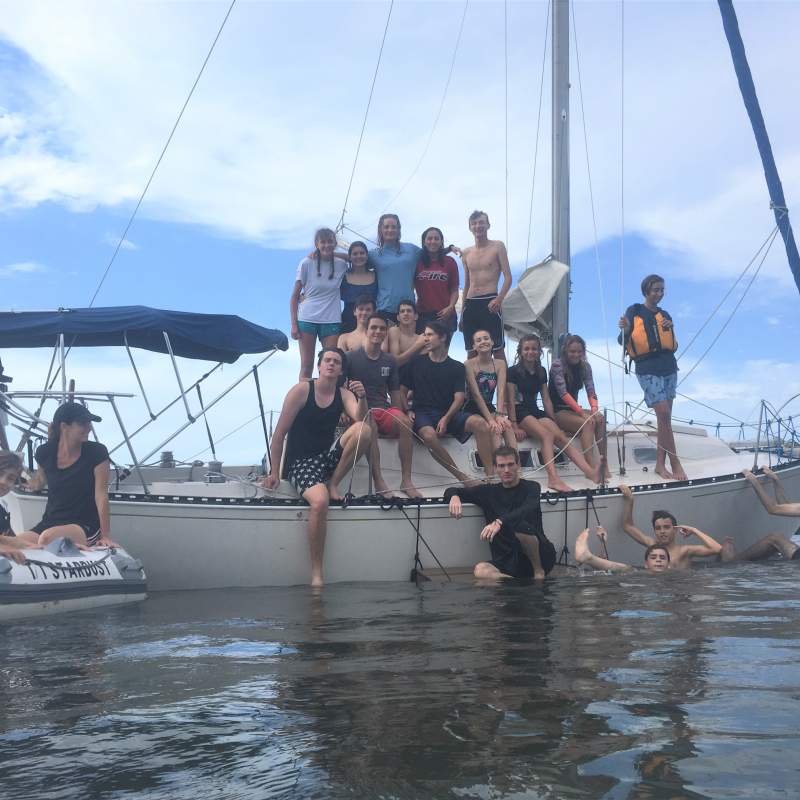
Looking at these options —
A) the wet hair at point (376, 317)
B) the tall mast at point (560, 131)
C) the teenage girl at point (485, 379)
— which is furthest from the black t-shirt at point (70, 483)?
the tall mast at point (560, 131)

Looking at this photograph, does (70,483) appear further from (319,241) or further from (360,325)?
(319,241)

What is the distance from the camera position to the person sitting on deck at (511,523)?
7895 millimetres

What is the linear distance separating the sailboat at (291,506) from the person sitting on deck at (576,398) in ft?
1.23

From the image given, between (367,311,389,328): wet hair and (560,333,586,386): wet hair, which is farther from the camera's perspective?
(560,333,586,386): wet hair

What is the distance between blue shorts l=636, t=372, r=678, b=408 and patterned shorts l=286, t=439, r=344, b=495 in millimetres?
3999

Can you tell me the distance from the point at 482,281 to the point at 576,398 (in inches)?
74.4

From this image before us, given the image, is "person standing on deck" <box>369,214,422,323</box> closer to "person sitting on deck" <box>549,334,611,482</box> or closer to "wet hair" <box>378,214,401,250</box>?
"wet hair" <box>378,214,401,250</box>

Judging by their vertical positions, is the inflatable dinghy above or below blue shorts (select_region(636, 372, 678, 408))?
below

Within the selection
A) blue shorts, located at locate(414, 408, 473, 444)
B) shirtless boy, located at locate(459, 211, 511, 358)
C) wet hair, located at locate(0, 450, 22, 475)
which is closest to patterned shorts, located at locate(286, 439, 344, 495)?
blue shorts, located at locate(414, 408, 473, 444)

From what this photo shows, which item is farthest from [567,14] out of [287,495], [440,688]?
[440,688]

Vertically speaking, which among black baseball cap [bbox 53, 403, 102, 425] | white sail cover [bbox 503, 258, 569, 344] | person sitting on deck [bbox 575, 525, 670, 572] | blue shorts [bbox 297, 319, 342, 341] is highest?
white sail cover [bbox 503, 258, 569, 344]

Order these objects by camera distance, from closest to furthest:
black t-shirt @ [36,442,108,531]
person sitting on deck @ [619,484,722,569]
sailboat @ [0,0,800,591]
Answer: black t-shirt @ [36,442,108,531] → sailboat @ [0,0,800,591] → person sitting on deck @ [619,484,722,569]

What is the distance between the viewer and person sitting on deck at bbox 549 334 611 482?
395 inches

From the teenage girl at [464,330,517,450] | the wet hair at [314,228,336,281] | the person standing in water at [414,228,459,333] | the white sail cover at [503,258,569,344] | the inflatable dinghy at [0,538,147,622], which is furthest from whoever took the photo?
the white sail cover at [503,258,569,344]
